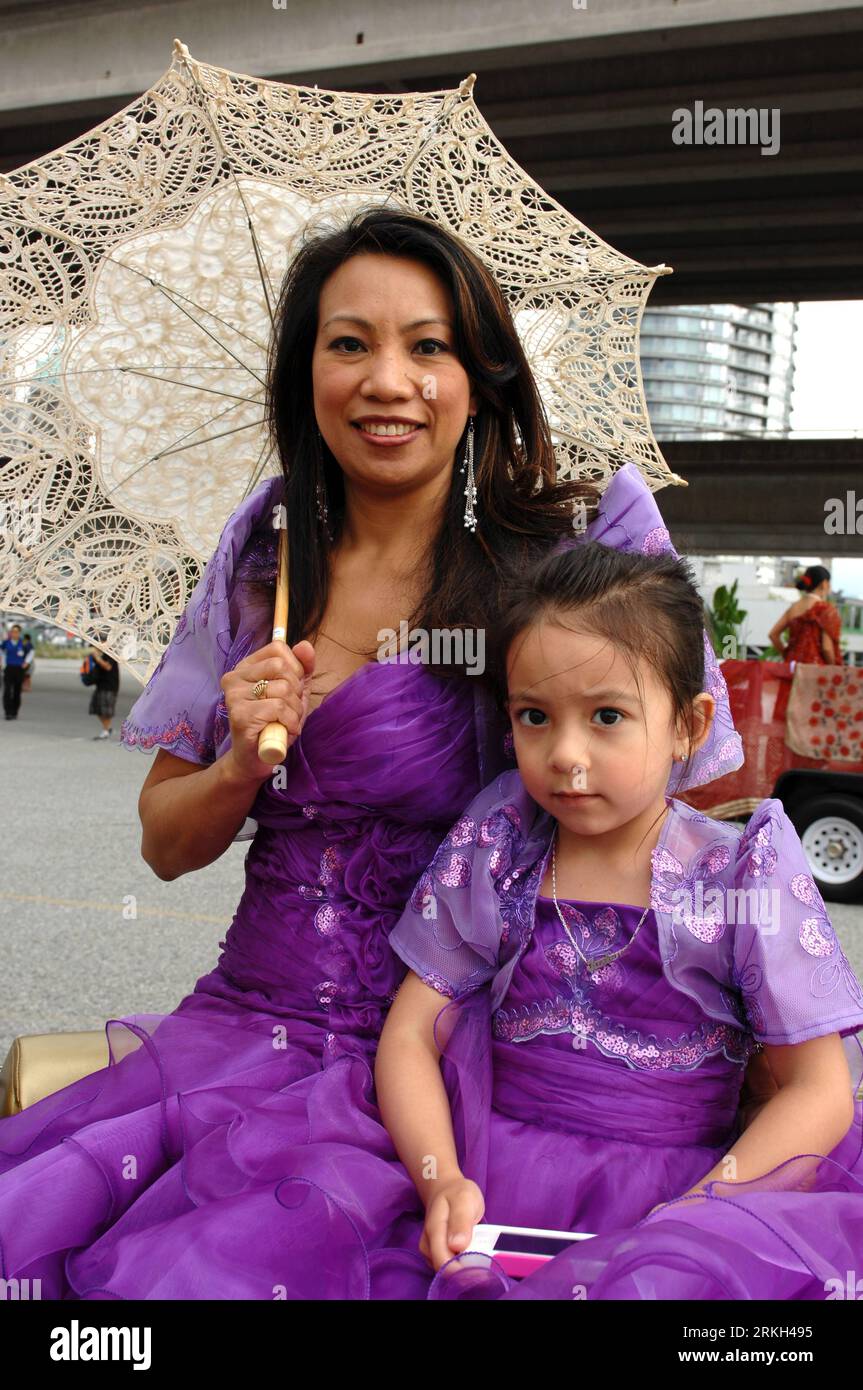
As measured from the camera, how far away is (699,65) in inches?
461

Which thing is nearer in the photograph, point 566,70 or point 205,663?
point 205,663

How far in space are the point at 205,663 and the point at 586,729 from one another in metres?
0.81

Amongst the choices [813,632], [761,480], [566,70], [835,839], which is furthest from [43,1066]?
[761,480]

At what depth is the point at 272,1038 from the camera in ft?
6.15

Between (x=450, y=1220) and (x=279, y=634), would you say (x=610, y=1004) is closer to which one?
(x=450, y=1220)

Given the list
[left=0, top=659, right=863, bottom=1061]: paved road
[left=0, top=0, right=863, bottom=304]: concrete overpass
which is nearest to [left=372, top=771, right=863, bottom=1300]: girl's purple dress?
[left=0, top=659, right=863, bottom=1061]: paved road

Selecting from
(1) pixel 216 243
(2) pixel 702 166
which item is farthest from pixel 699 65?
(1) pixel 216 243

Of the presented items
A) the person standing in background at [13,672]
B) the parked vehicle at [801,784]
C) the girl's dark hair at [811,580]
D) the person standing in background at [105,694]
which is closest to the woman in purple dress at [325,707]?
the parked vehicle at [801,784]

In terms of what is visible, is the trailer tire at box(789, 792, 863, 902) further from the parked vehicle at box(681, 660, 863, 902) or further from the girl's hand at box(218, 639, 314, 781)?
the girl's hand at box(218, 639, 314, 781)

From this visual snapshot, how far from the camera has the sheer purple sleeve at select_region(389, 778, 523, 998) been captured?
1.73 meters

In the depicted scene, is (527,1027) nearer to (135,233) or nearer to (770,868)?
(770,868)

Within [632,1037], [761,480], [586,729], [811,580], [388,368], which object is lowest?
[632,1037]

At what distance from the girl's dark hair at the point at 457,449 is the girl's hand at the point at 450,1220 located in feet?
2.65

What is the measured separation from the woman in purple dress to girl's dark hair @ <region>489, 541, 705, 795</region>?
17cm
